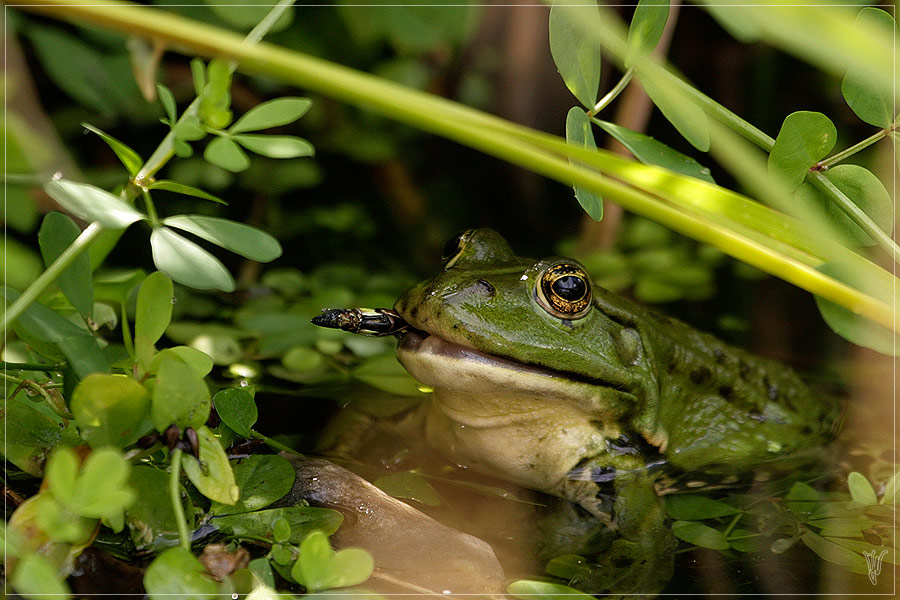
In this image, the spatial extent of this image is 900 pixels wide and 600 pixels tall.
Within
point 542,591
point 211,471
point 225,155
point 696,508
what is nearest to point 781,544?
point 696,508

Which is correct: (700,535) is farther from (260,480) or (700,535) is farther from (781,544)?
(260,480)

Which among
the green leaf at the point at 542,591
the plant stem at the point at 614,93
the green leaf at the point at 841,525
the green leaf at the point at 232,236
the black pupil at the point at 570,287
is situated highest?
the plant stem at the point at 614,93

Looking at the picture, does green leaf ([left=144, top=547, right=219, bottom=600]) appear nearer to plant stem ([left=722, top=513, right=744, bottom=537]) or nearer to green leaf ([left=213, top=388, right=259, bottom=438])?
green leaf ([left=213, top=388, right=259, bottom=438])

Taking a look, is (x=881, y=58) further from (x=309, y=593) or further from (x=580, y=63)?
(x=309, y=593)

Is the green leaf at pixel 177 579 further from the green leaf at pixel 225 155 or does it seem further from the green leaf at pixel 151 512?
the green leaf at pixel 225 155

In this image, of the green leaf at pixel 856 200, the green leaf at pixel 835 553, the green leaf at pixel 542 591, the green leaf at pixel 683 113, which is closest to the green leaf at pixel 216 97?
the green leaf at pixel 683 113

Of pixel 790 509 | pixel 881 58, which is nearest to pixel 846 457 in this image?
pixel 790 509
